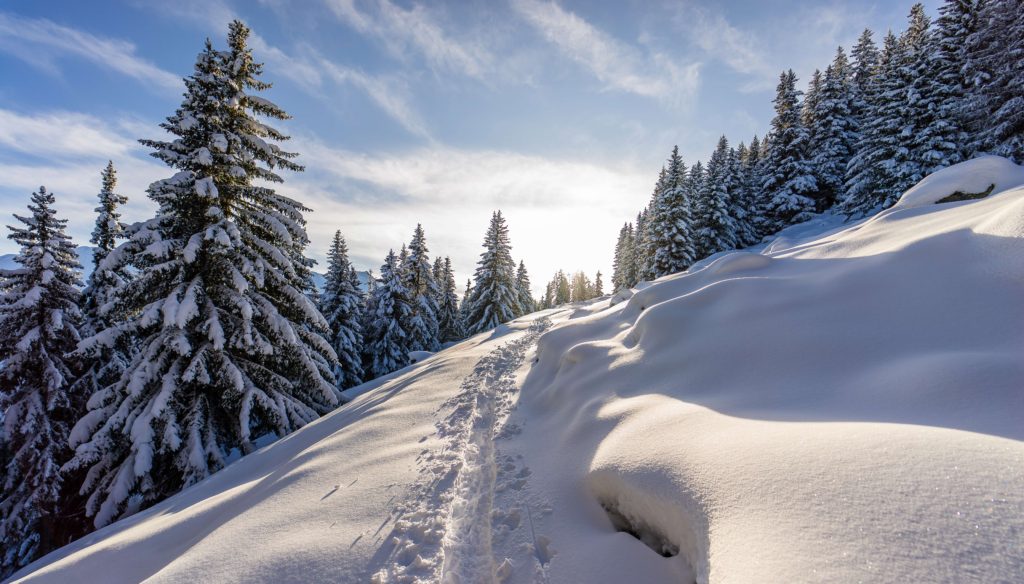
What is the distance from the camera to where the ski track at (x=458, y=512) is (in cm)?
311

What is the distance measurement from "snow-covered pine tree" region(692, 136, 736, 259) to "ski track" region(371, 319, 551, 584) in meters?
26.8

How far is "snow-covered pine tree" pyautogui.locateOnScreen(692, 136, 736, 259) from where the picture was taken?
28188 millimetres

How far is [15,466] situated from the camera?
1254cm

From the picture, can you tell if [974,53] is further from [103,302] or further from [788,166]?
[103,302]

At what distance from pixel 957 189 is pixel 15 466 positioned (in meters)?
29.3

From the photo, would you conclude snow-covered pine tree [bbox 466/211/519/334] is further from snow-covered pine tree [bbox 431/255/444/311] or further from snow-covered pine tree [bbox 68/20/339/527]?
snow-covered pine tree [bbox 68/20/339/527]

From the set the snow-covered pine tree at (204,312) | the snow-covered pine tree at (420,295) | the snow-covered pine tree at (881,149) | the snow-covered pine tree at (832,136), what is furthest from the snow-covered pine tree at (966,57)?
the snow-covered pine tree at (420,295)

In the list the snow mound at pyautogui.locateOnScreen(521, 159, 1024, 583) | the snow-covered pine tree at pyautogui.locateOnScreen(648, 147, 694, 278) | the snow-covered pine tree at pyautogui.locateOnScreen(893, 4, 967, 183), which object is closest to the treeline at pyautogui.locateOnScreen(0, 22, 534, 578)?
the snow mound at pyautogui.locateOnScreen(521, 159, 1024, 583)

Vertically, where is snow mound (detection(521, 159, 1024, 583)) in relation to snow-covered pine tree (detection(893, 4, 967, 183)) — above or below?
below

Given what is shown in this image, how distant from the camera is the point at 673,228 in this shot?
1042 inches

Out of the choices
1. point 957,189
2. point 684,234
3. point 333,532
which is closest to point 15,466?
point 333,532

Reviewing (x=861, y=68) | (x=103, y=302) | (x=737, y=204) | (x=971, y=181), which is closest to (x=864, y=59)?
(x=861, y=68)

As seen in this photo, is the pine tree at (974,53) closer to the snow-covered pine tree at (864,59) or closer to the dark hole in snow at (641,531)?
the snow-covered pine tree at (864,59)

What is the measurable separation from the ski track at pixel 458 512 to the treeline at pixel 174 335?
18.2 feet
